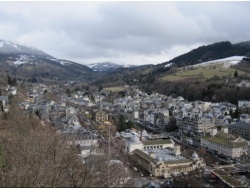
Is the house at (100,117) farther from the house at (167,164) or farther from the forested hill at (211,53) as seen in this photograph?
the forested hill at (211,53)

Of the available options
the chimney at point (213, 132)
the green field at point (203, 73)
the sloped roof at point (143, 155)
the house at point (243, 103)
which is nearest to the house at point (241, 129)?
the chimney at point (213, 132)

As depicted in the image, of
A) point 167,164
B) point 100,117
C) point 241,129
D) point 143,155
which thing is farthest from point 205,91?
point 167,164

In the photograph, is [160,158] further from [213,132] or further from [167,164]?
[213,132]

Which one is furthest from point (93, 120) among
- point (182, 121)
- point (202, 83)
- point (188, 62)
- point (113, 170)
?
point (188, 62)

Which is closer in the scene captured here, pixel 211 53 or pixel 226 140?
pixel 226 140

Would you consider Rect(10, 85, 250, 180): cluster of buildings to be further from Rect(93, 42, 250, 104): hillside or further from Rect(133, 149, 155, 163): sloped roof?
Rect(93, 42, 250, 104): hillside
